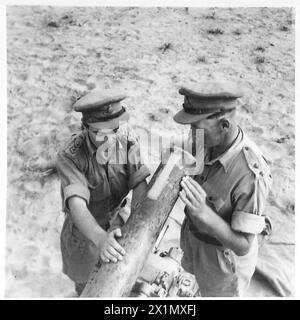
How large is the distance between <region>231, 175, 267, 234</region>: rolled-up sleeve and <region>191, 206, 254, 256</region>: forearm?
6cm

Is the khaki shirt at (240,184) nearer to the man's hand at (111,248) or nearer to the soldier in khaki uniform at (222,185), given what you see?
the soldier in khaki uniform at (222,185)

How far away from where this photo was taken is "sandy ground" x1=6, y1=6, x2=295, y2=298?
17.5 ft

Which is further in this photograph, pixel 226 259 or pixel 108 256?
pixel 226 259

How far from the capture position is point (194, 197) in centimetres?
473

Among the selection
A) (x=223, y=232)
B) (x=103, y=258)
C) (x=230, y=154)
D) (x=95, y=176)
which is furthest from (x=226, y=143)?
(x=103, y=258)

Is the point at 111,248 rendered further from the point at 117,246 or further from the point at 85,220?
the point at 85,220

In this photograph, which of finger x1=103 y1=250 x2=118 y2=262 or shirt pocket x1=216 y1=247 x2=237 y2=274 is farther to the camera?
shirt pocket x1=216 y1=247 x2=237 y2=274

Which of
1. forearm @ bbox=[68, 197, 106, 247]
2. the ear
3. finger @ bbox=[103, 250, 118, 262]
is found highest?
the ear

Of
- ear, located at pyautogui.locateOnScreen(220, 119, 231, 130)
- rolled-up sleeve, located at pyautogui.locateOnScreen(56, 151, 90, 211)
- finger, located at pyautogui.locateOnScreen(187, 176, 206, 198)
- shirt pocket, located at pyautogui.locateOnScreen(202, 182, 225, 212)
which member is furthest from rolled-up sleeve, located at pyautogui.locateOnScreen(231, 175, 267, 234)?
rolled-up sleeve, located at pyautogui.locateOnScreen(56, 151, 90, 211)

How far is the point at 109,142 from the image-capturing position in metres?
4.74

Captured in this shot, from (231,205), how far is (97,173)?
1.10m

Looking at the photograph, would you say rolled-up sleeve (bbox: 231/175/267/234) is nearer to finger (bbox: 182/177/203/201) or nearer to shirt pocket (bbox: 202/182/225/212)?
shirt pocket (bbox: 202/182/225/212)

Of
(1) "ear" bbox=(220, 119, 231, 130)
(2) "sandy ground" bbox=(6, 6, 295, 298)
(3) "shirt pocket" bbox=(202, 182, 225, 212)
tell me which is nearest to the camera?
(1) "ear" bbox=(220, 119, 231, 130)
